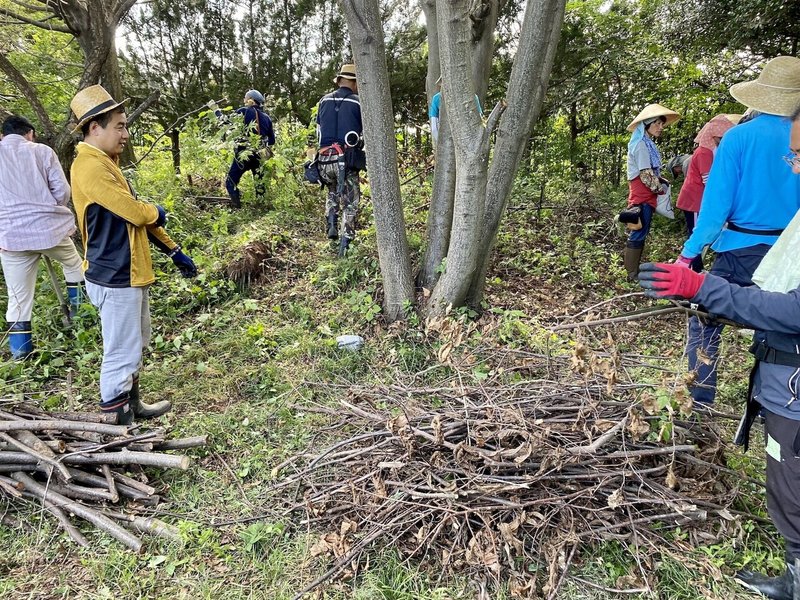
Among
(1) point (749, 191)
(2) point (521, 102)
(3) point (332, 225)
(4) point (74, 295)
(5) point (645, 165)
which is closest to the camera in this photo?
(1) point (749, 191)

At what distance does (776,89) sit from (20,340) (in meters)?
5.61

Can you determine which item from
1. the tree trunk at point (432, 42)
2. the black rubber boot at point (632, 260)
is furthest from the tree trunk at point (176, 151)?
the black rubber boot at point (632, 260)

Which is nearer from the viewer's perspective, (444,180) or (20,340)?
(20,340)

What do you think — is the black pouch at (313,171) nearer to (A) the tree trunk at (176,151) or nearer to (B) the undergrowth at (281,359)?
(B) the undergrowth at (281,359)

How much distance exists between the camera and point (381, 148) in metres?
4.27

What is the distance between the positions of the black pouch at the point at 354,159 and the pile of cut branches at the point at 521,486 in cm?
351

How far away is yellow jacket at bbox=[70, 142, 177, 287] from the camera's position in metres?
3.00

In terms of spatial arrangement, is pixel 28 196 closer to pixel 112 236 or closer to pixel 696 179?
pixel 112 236

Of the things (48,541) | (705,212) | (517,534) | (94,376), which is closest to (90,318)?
(94,376)

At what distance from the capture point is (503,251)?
6090mm

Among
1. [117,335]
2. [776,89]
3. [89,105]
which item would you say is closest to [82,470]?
[117,335]

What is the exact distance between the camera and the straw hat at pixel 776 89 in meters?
2.38

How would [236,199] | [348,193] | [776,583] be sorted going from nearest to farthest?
1. [776,583]
2. [348,193]
3. [236,199]

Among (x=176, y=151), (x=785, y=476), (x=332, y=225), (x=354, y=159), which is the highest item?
(x=176, y=151)
